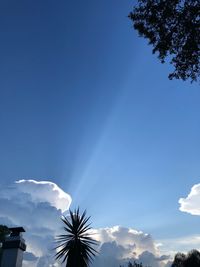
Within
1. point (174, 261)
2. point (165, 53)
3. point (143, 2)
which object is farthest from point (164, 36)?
point (174, 261)

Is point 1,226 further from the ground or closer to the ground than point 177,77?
further from the ground

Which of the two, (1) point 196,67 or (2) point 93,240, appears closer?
(1) point 196,67

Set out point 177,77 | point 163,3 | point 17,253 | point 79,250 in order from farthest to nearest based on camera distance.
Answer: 1. point 79,250
2. point 17,253
3. point 177,77
4. point 163,3

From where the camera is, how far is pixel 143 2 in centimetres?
1739

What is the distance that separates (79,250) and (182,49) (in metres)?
21.6

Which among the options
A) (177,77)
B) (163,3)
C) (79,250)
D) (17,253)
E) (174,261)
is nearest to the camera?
(163,3)

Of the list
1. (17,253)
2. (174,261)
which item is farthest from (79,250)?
(174,261)

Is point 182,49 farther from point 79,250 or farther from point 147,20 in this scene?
point 79,250

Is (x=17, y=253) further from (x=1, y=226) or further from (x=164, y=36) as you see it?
(x=1, y=226)

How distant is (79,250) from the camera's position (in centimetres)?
3186

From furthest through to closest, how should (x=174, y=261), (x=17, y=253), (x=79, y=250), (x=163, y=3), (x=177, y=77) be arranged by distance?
(x=174, y=261) < (x=79, y=250) < (x=17, y=253) < (x=177, y=77) < (x=163, y=3)

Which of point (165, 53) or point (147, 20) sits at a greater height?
point (147, 20)

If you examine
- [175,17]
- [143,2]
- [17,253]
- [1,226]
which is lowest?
[17,253]

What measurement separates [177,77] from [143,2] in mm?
4091
